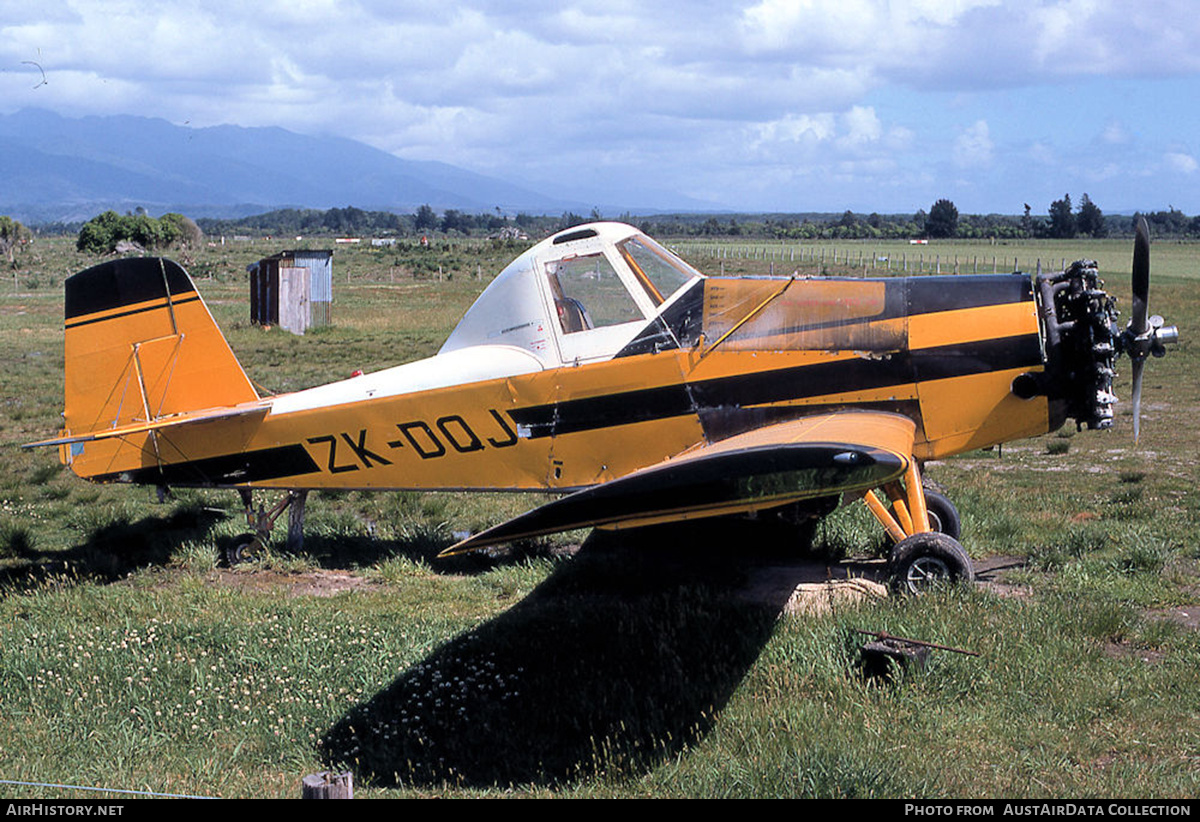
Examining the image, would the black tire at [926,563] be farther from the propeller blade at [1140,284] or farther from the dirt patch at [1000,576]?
the propeller blade at [1140,284]

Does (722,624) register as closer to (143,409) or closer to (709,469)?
(709,469)

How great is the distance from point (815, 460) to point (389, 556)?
4755 mm

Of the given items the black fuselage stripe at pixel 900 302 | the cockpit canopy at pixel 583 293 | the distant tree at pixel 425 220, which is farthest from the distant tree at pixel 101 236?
the distant tree at pixel 425 220

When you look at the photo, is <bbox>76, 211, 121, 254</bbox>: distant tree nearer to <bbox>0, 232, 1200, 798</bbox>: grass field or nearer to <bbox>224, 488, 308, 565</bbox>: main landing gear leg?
<bbox>0, 232, 1200, 798</bbox>: grass field

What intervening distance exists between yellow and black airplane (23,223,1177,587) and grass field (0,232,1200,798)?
0.81m

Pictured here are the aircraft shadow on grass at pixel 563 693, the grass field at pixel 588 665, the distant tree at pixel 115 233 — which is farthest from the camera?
the distant tree at pixel 115 233

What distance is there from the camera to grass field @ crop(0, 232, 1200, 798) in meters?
4.64

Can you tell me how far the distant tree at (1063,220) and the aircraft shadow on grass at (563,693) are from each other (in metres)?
96.6

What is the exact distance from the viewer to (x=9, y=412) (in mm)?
16422

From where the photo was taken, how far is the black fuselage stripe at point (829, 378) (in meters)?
6.86

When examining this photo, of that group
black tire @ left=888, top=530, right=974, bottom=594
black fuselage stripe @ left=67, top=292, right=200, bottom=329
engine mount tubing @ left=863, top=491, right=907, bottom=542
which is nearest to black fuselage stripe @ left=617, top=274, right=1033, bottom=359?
engine mount tubing @ left=863, top=491, right=907, bottom=542

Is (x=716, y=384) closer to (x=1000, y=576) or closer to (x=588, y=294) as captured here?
(x=588, y=294)

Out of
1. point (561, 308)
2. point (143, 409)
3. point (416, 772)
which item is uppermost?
point (561, 308)
